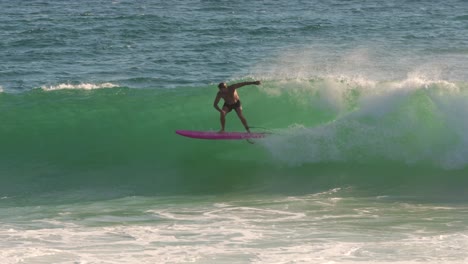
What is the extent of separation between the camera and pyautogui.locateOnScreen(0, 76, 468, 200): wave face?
17078 millimetres

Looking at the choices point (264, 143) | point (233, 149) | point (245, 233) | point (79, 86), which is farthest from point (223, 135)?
point (79, 86)

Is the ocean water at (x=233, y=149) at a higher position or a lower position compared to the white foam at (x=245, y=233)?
higher

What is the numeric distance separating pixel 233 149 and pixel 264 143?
1.04 m

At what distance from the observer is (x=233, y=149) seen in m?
18.6

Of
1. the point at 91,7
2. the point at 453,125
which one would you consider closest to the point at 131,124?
the point at 453,125

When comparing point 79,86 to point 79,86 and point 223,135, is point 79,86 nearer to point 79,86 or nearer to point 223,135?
point 79,86

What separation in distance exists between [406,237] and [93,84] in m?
12.1

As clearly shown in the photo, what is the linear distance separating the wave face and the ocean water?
0.04 meters

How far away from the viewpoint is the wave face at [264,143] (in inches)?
672

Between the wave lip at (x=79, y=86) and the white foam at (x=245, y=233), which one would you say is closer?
the white foam at (x=245, y=233)

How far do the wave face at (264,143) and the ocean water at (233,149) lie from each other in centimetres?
4

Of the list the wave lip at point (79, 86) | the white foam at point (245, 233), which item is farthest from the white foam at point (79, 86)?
the white foam at point (245, 233)

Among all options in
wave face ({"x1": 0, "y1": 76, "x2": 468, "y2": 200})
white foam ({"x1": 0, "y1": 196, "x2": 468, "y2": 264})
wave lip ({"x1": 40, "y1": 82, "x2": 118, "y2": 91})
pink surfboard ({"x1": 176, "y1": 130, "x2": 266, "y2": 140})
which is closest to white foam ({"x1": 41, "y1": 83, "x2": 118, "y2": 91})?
wave lip ({"x1": 40, "y1": 82, "x2": 118, "y2": 91})

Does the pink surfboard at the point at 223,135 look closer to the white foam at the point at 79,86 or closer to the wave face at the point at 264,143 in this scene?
the wave face at the point at 264,143
